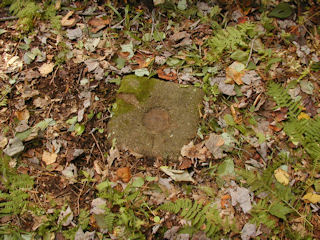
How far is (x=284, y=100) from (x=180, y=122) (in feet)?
3.86

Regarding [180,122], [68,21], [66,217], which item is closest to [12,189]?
[66,217]

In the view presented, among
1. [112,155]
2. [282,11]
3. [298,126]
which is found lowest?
[112,155]

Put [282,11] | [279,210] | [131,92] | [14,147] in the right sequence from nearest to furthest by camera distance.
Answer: [279,210], [14,147], [131,92], [282,11]

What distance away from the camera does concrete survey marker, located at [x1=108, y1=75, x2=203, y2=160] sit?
283 centimetres

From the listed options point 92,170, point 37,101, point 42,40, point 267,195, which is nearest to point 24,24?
point 42,40

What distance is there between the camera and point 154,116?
9.67 feet

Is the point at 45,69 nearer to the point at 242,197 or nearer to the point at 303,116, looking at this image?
the point at 242,197

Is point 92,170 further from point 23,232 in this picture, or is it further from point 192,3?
point 192,3

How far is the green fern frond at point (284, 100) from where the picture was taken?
9.49 ft

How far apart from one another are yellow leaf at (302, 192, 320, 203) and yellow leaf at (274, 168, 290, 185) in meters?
0.20

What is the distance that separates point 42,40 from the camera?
138 inches

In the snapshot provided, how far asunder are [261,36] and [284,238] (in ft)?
7.81

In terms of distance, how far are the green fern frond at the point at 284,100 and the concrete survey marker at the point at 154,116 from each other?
797mm

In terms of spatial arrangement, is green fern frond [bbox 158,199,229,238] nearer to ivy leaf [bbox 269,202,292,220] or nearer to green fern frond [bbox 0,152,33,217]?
ivy leaf [bbox 269,202,292,220]
